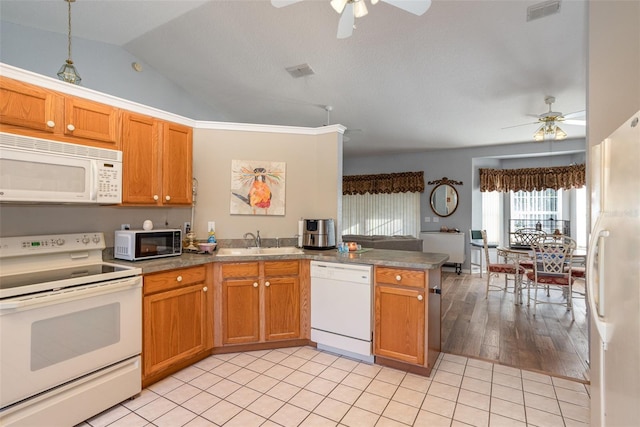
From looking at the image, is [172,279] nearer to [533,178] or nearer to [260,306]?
[260,306]

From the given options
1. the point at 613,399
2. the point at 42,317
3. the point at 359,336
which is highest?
the point at 42,317

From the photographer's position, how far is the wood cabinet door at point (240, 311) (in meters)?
2.74

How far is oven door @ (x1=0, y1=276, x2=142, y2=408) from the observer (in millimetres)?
1569

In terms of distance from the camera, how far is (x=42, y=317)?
1677 mm

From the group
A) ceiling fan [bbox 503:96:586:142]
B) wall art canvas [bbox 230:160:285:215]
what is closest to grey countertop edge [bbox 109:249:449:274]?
wall art canvas [bbox 230:160:285:215]

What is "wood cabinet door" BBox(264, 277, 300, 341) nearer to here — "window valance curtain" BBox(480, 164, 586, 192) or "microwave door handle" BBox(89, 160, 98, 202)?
"microwave door handle" BBox(89, 160, 98, 202)

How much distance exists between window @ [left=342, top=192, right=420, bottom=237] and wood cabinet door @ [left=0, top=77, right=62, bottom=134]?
6.68 meters

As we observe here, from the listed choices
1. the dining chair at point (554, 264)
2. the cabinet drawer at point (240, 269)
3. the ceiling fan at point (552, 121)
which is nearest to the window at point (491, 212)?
the ceiling fan at point (552, 121)

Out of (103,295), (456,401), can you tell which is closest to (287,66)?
(103,295)

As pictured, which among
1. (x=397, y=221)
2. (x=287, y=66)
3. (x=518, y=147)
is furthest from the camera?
(x=397, y=221)

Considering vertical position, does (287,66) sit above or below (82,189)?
above

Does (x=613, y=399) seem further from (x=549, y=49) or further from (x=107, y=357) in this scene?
(x=549, y=49)

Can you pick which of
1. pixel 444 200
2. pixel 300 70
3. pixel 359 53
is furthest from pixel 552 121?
pixel 300 70

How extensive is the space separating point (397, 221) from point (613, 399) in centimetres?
651
